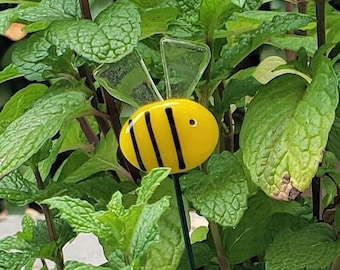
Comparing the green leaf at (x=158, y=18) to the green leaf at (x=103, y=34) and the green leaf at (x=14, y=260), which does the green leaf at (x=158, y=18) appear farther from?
the green leaf at (x=14, y=260)

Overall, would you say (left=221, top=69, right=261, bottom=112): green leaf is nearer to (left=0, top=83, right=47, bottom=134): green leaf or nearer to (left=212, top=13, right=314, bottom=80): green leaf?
(left=212, top=13, right=314, bottom=80): green leaf

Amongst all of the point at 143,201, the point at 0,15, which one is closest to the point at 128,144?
the point at 143,201

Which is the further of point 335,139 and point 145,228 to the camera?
point 335,139

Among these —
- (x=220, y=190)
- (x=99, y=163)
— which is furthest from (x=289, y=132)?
(x=99, y=163)

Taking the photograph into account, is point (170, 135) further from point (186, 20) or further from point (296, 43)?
point (296, 43)

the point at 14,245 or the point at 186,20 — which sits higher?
the point at 186,20

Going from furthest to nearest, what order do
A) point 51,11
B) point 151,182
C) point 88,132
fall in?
1. point 88,132
2. point 51,11
3. point 151,182

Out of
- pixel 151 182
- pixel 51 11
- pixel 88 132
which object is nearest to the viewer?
pixel 151 182

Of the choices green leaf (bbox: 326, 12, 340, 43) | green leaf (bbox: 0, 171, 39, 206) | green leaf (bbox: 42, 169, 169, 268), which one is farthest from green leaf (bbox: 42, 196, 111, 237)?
green leaf (bbox: 326, 12, 340, 43)
